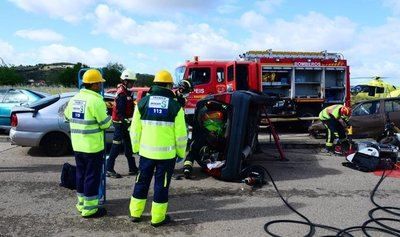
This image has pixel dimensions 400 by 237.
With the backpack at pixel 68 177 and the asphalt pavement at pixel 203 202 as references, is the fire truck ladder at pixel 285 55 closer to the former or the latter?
the asphalt pavement at pixel 203 202

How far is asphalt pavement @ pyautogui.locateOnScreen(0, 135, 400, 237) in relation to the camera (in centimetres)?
508

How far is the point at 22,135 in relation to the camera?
30.6ft

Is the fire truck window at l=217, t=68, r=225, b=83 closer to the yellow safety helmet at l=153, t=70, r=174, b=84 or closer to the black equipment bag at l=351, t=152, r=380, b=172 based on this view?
the black equipment bag at l=351, t=152, r=380, b=172

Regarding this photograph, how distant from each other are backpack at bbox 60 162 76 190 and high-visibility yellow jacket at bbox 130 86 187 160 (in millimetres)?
1335

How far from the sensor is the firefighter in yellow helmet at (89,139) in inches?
213

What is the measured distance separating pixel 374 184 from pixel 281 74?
348 inches

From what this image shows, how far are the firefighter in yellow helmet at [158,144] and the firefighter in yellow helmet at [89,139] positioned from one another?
0.53 m

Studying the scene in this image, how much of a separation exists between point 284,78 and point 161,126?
11383 mm

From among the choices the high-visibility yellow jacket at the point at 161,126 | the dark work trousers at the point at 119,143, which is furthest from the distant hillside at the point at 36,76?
the high-visibility yellow jacket at the point at 161,126

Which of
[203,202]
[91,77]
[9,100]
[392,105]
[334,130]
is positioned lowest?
[203,202]

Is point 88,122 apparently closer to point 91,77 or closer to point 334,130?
point 91,77

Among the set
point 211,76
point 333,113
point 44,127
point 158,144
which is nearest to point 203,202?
point 158,144

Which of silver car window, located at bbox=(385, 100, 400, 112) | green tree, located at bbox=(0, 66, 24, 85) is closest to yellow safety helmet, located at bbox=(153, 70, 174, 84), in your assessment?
silver car window, located at bbox=(385, 100, 400, 112)

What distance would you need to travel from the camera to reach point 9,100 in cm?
1323
